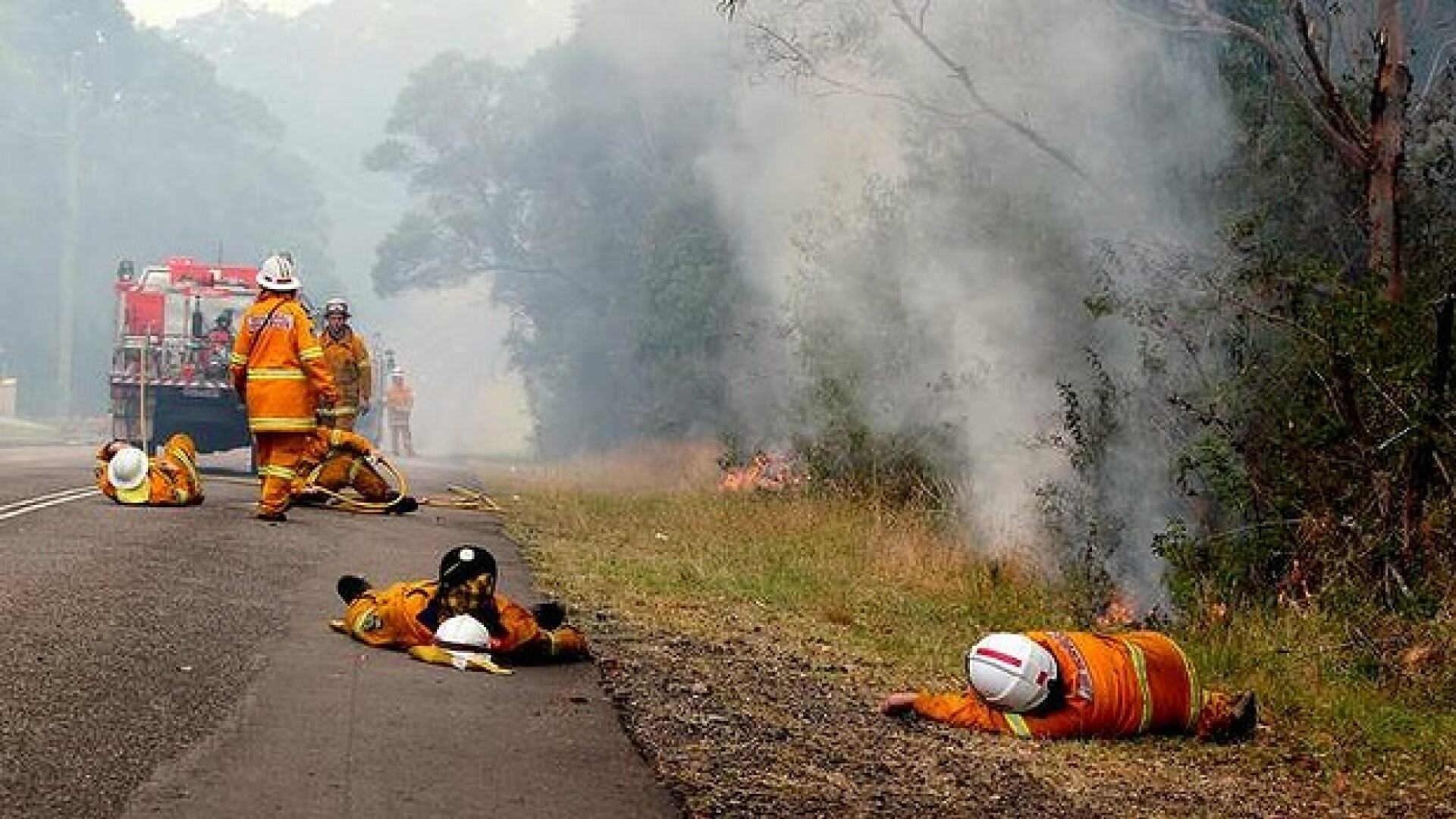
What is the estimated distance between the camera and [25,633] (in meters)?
7.79

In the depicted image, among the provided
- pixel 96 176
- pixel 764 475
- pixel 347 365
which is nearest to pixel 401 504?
pixel 347 365

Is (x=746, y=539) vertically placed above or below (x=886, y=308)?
below

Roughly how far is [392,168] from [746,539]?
4299 centimetres

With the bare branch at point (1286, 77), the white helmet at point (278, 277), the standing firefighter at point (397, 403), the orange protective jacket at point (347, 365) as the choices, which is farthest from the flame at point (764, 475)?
the standing firefighter at point (397, 403)

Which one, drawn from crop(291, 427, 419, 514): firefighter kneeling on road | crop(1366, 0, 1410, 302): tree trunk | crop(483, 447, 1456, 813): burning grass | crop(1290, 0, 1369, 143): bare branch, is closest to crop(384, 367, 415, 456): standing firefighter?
crop(483, 447, 1456, 813): burning grass

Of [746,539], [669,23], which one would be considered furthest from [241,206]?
[746,539]

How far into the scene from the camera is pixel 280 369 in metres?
13.8

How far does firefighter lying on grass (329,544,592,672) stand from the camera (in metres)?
8.03

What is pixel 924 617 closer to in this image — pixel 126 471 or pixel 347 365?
pixel 126 471

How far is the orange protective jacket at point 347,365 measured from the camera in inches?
702

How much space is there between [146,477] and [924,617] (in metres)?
6.65

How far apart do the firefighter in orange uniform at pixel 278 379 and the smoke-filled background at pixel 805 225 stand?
155 inches

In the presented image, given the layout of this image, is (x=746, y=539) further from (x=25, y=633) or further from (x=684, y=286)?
(x=684, y=286)

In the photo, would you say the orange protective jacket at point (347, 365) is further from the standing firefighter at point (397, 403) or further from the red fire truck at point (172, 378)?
the standing firefighter at point (397, 403)
